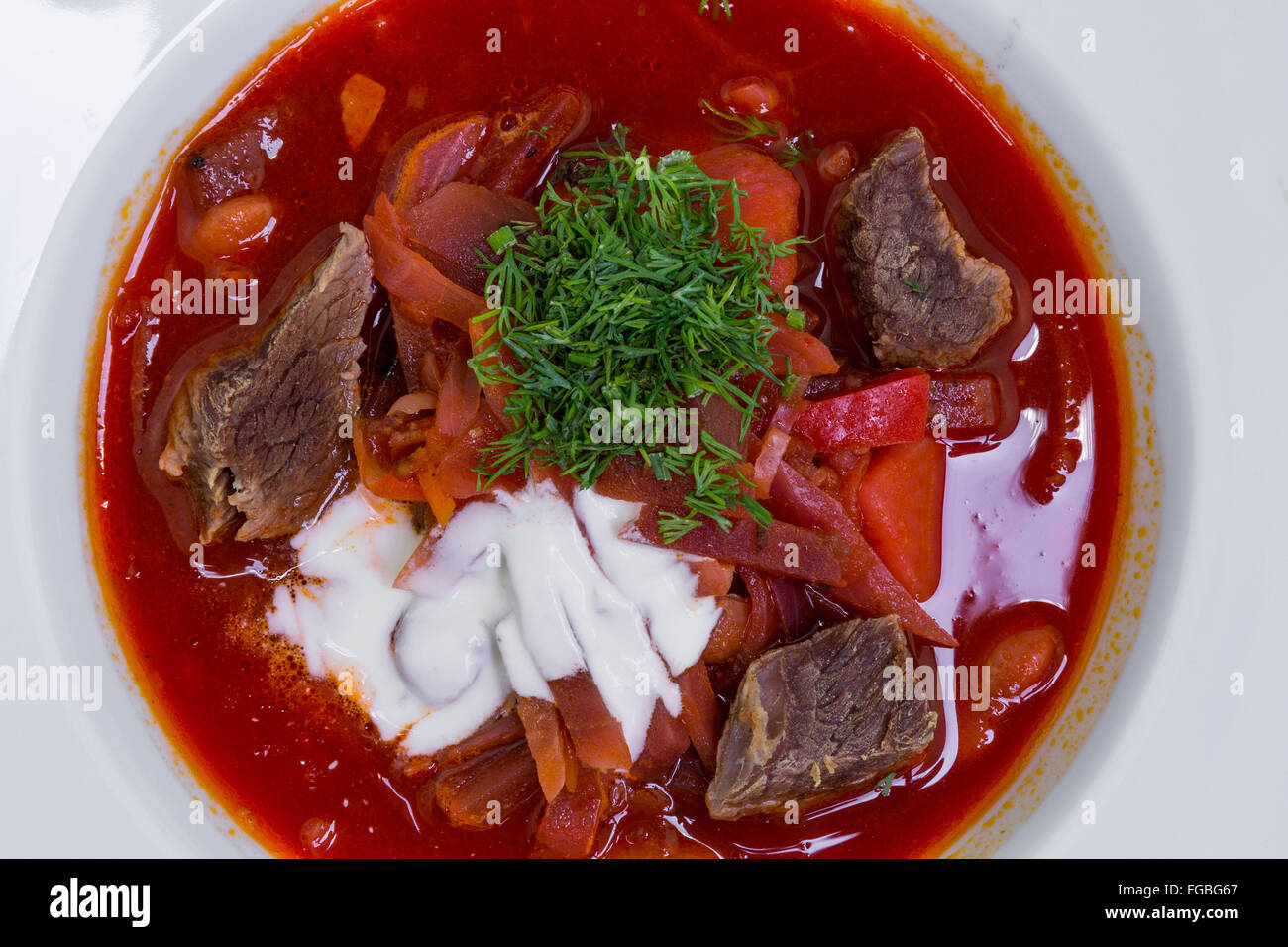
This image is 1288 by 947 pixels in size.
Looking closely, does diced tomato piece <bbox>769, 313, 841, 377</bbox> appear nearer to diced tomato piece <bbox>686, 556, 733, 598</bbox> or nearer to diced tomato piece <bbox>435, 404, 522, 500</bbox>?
diced tomato piece <bbox>686, 556, 733, 598</bbox>

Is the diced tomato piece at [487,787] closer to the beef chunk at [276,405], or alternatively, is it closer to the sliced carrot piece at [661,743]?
the sliced carrot piece at [661,743]

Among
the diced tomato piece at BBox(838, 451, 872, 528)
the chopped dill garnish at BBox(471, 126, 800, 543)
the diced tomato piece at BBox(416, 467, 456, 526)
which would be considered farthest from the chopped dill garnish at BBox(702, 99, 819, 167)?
the diced tomato piece at BBox(416, 467, 456, 526)

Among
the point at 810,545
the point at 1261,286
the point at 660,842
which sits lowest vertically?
the point at 660,842

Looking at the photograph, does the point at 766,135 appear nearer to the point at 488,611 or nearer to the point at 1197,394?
the point at 1197,394

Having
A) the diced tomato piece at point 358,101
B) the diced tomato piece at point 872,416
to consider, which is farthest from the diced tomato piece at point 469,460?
the diced tomato piece at point 358,101

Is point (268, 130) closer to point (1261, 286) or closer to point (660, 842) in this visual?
point (660, 842)

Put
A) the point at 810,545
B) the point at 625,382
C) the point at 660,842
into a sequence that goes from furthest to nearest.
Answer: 1. the point at 660,842
2. the point at 810,545
3. the point at 625,382
